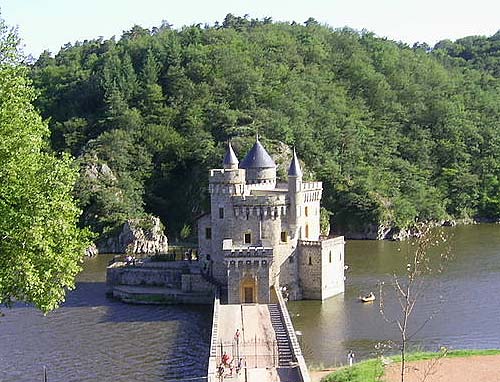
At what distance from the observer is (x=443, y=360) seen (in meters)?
32.9

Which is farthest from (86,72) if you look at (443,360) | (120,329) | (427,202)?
(443,360)

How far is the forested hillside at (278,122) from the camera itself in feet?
290

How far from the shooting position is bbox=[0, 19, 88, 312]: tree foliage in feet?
75.8

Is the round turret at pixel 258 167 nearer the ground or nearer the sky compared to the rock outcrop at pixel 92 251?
nearer the sky

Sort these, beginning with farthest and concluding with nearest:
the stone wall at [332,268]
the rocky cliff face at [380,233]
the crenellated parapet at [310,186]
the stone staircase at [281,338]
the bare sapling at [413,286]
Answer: the rocky cliff face at [380,233] < the crenellated parapet at [310,186] < the stone wall at [332,268] < the stone staircase at [281,338] < the bare sapling at [413,286]

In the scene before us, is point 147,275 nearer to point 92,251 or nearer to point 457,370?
point 92,251

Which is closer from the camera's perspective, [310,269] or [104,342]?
[104,342]

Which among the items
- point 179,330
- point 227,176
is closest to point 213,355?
point 179,330

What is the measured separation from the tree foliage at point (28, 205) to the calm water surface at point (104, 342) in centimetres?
1371

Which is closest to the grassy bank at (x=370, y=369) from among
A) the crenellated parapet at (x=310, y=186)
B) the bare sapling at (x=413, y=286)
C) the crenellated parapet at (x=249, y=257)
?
the bare sapling at (x=413, y=286)

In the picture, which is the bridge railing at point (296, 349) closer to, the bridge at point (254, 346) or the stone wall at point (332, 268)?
the bridge at point (254, 346)

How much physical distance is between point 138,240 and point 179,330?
31496 mm

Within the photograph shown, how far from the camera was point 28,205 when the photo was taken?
23469 mm

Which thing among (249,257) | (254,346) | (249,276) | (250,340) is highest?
(249,257)
